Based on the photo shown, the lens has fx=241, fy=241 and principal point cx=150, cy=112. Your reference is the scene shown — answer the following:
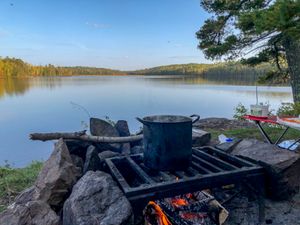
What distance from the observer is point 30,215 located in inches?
63.9

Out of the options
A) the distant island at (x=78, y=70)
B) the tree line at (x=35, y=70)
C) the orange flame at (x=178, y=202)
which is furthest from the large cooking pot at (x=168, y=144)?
the tree line at (x=35, y=70)

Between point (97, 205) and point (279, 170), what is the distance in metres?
1.45

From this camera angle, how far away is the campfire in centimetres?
160

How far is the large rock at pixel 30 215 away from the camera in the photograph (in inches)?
62.5

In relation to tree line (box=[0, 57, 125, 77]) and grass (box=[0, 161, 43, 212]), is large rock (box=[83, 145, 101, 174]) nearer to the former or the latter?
grass (box=[0, 161, 43, 212])

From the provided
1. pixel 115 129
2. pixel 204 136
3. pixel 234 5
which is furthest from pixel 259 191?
pixel 234 5

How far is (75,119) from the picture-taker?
34.2ft

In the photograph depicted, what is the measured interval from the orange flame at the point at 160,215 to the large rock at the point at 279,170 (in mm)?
983

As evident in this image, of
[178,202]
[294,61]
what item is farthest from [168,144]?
[294,61]

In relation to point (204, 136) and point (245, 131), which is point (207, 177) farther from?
point (245, 131)

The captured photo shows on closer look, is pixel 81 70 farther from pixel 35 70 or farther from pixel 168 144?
pixel 168 144

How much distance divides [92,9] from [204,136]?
1378 centimetres

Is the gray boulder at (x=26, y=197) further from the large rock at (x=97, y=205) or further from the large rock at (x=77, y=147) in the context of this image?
the large rock at (x=77, y=147)

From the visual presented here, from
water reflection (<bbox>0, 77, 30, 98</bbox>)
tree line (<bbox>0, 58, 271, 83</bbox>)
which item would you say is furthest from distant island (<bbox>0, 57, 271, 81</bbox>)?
water reflection (<bbox>0, 77, 30, 98</bbox>)
